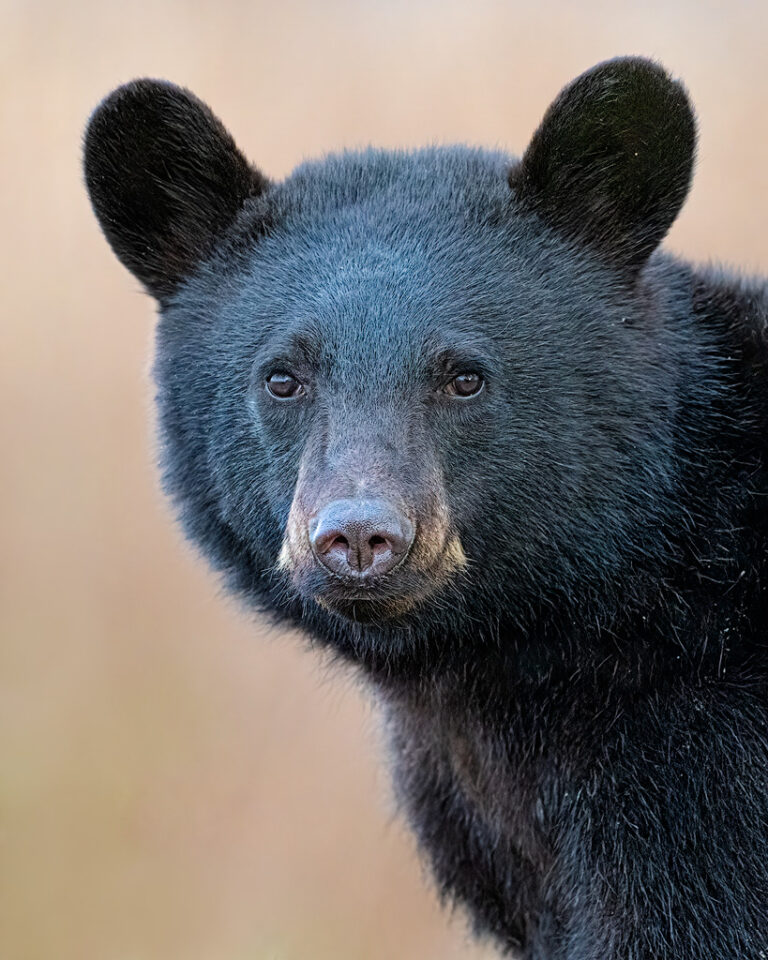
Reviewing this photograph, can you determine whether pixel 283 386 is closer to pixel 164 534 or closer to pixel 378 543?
pixel 378 543

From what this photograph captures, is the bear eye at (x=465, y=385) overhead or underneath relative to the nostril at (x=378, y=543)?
overhead

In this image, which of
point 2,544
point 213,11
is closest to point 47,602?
point 2,544

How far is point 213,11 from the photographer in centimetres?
871

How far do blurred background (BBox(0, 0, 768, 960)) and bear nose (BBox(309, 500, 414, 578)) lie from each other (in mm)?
4701

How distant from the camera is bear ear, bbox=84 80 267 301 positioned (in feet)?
14.6

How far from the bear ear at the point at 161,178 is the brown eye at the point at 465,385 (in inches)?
42.2

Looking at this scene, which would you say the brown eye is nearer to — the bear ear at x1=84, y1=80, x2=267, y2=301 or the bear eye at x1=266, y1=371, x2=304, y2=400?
the bear eye at x1=266, y1=371, x2=304, y2=400

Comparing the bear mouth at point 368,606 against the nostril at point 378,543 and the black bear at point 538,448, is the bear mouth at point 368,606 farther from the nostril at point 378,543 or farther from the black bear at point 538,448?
the nostril at point 378,543

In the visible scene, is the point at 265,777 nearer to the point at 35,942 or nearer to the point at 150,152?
the point at 35,942

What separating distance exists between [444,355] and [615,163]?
0.86 metres

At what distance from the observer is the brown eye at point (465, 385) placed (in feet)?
13.2

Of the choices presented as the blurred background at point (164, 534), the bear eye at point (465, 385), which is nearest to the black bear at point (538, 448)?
the bear eye at point (465, 385)

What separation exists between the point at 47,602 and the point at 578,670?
5.11 m

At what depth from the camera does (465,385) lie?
402cm
